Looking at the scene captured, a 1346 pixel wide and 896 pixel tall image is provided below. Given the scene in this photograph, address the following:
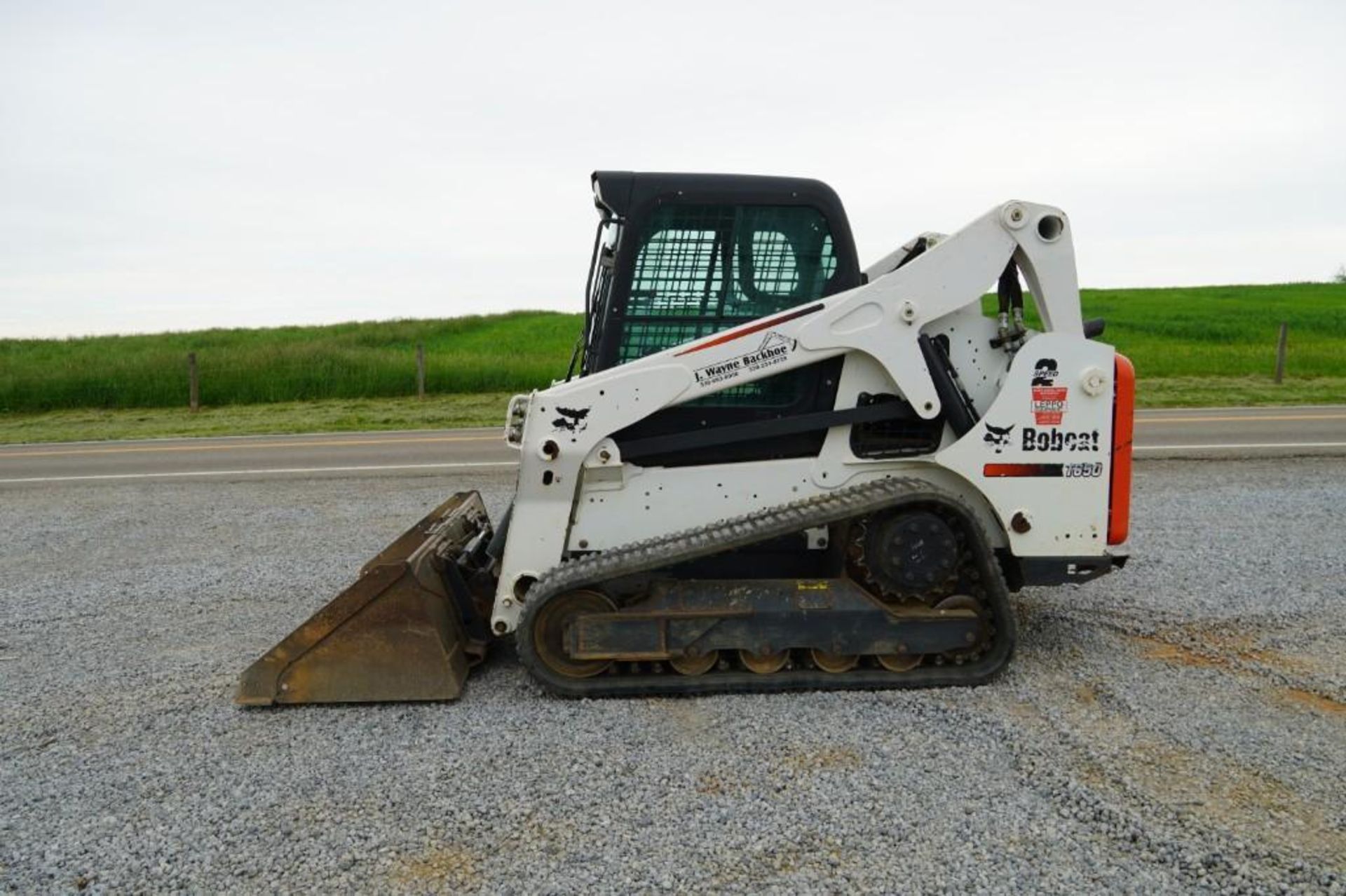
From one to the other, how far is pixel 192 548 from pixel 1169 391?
54.8 ft

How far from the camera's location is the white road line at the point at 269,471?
479 inches

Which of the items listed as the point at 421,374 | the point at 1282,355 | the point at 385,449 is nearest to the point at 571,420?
the point at 385,449

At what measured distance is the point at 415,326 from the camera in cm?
4012

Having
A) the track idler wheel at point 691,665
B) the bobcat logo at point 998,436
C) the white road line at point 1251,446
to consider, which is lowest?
the track idler wheel at point 691,665

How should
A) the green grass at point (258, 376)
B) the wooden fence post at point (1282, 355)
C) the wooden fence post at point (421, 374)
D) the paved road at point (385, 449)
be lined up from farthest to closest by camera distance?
the green grass at point (258, 376)
the wooden fence post at point (421, 374)
the wooden fence post at point (1282, 355)
the paved road at point (385, 449)

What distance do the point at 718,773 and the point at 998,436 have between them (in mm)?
2160

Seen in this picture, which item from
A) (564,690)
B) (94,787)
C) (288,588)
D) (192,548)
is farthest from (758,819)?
(192,548)

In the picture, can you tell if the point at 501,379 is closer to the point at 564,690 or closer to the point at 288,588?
the point at 288,588

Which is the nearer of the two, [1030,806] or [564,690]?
[1030,806]

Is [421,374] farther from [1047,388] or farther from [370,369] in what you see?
[1047,388]

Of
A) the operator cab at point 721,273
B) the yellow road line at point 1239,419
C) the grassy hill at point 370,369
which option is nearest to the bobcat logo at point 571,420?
the operator cab at point 721,273

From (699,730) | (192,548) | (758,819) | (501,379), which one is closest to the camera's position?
(758,819)

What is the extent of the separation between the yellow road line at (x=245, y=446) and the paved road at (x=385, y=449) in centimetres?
2

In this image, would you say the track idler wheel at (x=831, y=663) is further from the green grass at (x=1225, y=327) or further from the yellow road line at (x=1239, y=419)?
the yellow road line at (x=1239, y=419)
